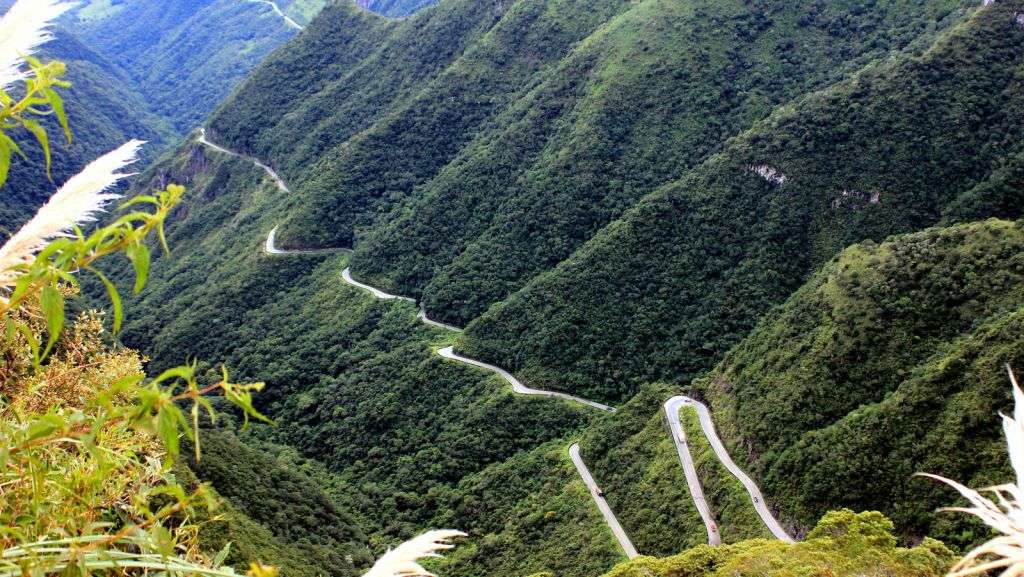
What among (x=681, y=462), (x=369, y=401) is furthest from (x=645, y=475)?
(x=369, y=401)

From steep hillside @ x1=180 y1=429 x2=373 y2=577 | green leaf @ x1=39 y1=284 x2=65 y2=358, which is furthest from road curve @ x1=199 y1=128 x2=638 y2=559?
green leaf @ x1=39 y1=284 x2=65 y2=358

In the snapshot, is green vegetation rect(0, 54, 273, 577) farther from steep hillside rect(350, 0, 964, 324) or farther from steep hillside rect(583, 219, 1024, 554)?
steep hillside rect(350, 0, 964, 324)

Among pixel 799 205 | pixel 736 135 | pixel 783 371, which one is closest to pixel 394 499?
pixel 783 371

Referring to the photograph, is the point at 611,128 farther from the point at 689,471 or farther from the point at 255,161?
the point at 255,161

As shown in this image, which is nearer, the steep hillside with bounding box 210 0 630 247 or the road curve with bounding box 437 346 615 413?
the road curve with bounding box 437 346 615 413

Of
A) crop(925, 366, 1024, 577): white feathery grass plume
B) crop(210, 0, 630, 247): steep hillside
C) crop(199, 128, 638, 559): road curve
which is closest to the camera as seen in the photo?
crop(925, 366, 1024, 577): white feathery grass plume

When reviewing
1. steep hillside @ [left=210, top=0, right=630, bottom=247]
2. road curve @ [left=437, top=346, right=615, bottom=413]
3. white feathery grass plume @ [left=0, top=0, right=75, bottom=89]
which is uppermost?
white feathery grass plume @ [left=0, top=0, right=75, bottom=89]

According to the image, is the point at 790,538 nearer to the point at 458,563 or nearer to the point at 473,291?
the point at 458,563
